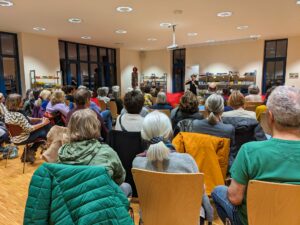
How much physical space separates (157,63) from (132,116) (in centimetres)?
1078

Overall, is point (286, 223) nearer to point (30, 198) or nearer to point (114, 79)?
point (30, 198)

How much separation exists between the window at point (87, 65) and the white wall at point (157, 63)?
6.43 feet

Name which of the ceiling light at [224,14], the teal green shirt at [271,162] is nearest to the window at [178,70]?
the ceiling light at [224,14]

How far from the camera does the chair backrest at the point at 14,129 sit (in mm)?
3906

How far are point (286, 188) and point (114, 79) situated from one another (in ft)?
38.9

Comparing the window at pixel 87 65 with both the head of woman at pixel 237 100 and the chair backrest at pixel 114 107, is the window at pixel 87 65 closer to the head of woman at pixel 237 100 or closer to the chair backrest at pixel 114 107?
the chair backrest at pixel 114 107

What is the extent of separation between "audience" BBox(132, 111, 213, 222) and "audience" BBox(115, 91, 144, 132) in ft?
2.51

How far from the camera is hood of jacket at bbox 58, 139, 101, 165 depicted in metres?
1.57

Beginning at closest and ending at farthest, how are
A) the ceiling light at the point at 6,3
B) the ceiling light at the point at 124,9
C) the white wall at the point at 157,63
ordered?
the ceiling light at the point at 6,3
the ceiling light at the point at 124,9
the white wall at the point at 157,63

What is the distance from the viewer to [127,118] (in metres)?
2.79

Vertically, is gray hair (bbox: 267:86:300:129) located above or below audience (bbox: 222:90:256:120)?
above

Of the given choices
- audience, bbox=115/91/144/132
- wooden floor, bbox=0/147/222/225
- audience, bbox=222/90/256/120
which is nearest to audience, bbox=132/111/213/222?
audience, bbox=115/91/144/132

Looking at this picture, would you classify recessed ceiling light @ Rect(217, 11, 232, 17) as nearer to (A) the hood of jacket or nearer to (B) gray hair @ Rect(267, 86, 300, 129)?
(B) gray hair @ Rect(267, 86, 300, 129)

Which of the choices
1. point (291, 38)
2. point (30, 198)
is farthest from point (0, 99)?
point (291, 38)
